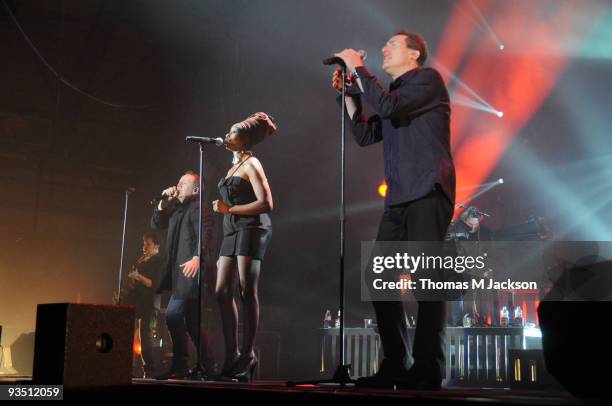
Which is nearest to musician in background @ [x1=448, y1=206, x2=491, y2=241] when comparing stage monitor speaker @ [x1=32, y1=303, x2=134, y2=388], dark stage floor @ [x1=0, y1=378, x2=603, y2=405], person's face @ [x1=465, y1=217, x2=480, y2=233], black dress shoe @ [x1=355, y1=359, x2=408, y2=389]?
person's face @ [x1=465, y1=217, x2=480, y2=233]

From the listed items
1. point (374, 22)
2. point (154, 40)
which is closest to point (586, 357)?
point (374, 22)

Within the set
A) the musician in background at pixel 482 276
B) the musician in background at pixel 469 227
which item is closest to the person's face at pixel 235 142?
the musician in background at pixel 482 276

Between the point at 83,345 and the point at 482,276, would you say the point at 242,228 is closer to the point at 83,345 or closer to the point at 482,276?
the point at 83,345

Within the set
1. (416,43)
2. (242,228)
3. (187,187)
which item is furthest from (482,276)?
(416,43)

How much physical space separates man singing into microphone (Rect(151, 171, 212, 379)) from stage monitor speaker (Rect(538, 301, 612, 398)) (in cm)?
292

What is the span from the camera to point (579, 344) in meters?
2.12

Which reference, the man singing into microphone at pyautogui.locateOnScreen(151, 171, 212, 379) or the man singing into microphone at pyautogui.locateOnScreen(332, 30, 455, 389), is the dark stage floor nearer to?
Answer: the man singing into microphone at pyautogui.locateOnScreen(332, 30, 455, 389)

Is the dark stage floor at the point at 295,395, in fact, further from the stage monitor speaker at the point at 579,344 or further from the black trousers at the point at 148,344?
the black trousers at the point at 148,344

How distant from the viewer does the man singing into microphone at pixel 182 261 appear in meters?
4.78

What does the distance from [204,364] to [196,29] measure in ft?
15.1

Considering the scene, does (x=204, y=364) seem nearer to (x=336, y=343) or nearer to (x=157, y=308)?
(x=157, y=308)

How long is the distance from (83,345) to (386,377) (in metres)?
1.28

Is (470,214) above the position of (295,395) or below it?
above

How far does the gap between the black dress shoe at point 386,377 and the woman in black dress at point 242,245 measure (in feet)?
4.29
